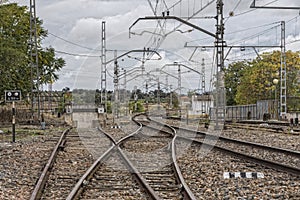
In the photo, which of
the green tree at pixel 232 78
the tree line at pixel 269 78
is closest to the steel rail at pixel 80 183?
the tree line at pixel 269 78

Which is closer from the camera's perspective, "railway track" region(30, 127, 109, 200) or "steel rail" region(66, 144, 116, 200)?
"steel rail" region(66, 144, 116, 200)

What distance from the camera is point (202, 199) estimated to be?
7996mm

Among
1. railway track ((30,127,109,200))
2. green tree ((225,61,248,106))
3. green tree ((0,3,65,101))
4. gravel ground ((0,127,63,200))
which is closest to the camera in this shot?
railway track ((30,127,109,200))

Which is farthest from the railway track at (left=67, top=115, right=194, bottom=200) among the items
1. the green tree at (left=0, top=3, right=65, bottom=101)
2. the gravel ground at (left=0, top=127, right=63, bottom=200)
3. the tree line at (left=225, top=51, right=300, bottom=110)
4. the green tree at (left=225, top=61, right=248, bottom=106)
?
the green tree at (left=225, top=61, right=248, bottom=106)

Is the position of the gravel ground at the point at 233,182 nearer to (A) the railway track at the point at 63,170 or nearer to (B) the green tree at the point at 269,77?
(A) the railway track at the point at 63,170

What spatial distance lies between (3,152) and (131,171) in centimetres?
623

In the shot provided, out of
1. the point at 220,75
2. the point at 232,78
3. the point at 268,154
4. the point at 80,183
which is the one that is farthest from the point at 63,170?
the point at 232,78

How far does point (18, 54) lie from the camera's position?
3206cm

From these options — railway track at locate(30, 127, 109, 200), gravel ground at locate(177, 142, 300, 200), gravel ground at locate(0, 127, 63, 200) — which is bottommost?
gravel ground at locate(0, 127, 63, 200)

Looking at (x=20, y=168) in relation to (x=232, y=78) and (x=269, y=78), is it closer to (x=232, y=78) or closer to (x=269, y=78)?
(x=269, y=78)

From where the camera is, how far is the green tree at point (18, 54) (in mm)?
32094

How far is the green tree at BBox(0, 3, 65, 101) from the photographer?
32.1 m

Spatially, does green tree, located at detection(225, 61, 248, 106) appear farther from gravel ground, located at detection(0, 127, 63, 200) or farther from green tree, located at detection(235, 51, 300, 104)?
gravel ground, located at detection(0, 127, 63, 200)

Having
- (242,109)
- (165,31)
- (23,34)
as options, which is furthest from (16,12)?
(242,109)
